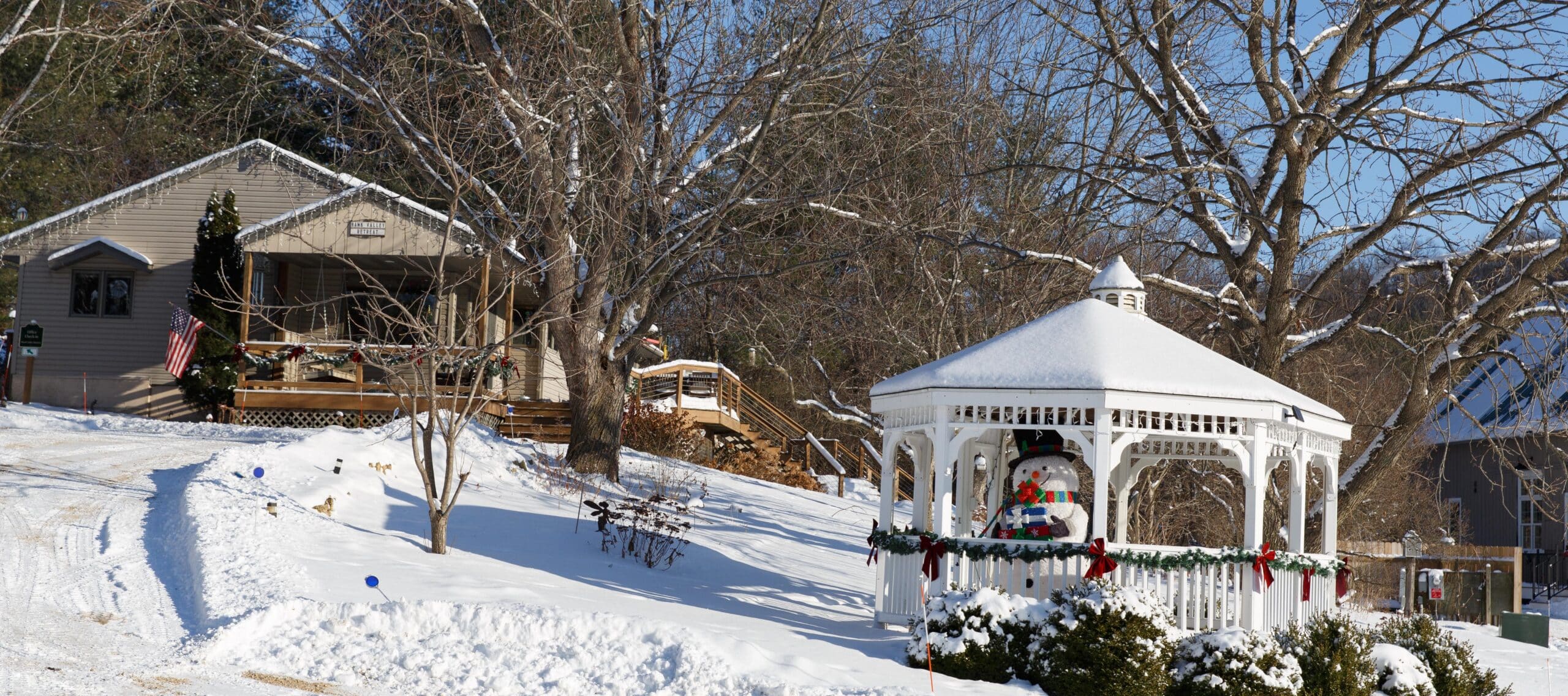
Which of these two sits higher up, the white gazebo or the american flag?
the american flag

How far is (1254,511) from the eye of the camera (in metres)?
11.6

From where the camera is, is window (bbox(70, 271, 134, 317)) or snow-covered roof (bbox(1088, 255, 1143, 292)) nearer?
snow-covered roof (bbox(1088, 255, 1143, 292))

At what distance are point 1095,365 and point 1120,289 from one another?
2.01m

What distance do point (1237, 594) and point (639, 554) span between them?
6.29 m

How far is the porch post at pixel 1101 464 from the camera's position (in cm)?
1094

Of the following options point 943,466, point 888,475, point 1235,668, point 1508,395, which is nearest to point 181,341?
point 888,475

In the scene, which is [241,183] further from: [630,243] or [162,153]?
[630,243]

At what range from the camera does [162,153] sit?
35.4m

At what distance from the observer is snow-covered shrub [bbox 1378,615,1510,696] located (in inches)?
412

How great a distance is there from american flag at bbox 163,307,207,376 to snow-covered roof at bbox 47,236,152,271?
11.2 feet

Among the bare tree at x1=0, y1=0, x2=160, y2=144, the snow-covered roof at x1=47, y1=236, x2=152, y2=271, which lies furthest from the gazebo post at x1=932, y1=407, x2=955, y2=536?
the snow-covered roof at x1=47, y1=236, x2=152, y2=271

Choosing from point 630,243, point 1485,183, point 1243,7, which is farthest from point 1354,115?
point 630,243

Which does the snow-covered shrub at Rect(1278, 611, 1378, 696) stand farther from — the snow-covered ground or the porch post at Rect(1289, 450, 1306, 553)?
the snow-covered ground

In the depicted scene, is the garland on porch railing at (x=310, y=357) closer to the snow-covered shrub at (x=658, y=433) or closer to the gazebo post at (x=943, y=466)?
the snow-covered shrub at (x=658, y=433)
